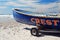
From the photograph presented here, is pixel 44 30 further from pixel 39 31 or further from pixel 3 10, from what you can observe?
pixel 3 10

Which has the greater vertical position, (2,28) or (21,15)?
(21,15)

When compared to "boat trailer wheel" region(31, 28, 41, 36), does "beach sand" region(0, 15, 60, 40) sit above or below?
below

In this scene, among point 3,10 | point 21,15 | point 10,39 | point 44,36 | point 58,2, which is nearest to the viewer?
point 10,39

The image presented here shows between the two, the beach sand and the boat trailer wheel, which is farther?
the boat trailer wheel

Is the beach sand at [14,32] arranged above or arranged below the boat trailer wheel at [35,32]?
below

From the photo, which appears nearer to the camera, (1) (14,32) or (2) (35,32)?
(2) (35,32)

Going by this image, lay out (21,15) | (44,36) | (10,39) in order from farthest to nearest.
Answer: (21,15)
(44,36)
(10,39)

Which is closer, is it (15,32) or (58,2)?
(15,32)

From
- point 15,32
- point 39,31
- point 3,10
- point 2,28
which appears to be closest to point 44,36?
point 39,31

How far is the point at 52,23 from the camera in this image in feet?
26.1

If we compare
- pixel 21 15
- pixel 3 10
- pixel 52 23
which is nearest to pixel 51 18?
pixel 52 23

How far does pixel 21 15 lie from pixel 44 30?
1268 mm

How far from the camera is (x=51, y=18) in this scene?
25.9 feet

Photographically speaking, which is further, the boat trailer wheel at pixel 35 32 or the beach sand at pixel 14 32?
the boat trailer wheel at pixel 35 32
